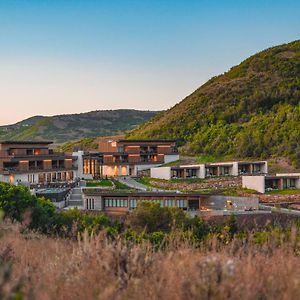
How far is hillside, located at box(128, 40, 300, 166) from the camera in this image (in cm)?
4991

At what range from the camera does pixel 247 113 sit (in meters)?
61.0

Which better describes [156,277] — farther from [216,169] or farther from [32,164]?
[32,164]

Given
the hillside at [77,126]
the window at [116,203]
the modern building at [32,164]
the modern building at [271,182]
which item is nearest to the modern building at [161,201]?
the window at [116,203]

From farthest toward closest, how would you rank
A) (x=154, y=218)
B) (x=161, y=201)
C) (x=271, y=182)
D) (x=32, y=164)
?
(x=32, y=164), (x=271, y=182), (x=161, y=201), (x=154, y=218)

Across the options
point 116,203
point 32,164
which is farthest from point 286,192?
point 32,164

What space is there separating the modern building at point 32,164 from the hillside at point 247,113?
15849mm

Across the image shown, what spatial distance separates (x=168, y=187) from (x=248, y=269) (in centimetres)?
3450

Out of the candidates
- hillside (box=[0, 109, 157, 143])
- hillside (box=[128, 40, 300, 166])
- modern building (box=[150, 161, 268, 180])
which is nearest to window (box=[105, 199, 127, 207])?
modern building (box=[150, 161, 268, 180])

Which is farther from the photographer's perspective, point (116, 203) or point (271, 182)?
point (271, 182)

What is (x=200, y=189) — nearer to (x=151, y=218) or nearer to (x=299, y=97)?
(x=151, y=218)

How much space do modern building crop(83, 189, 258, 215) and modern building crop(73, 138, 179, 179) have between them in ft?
55.9

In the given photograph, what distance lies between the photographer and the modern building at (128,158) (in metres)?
48.8

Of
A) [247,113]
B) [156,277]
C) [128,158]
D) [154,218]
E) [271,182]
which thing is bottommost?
[154,218]

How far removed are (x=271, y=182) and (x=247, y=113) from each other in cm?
2683
